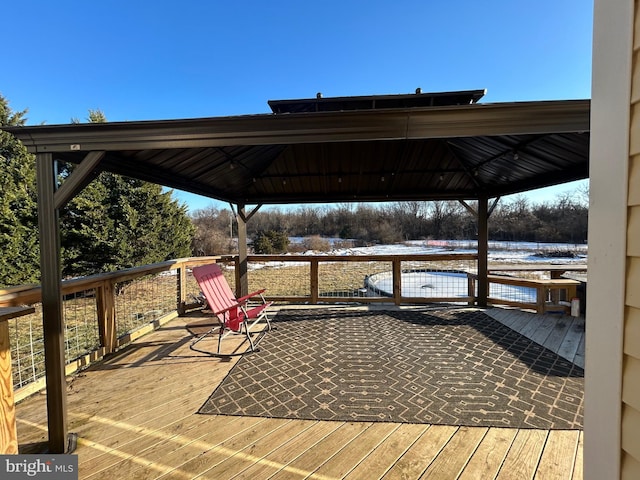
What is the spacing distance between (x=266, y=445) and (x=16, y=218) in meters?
10.0

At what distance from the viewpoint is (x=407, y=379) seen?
272cm

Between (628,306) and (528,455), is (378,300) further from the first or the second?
(628,306)

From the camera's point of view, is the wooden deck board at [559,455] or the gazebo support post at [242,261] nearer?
the wooden deck board at [559,455]

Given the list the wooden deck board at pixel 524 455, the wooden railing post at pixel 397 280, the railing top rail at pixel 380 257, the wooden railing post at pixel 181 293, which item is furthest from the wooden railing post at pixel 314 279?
the wooden deck board at pixel 524 455

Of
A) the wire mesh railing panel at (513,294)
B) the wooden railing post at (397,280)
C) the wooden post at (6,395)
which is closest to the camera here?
the wooden post at (6,395)

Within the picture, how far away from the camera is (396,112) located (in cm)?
197

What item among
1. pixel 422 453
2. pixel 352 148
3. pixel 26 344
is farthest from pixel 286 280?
pixel 422 453

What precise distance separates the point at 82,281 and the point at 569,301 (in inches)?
286

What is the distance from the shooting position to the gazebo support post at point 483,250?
5211 millimetres

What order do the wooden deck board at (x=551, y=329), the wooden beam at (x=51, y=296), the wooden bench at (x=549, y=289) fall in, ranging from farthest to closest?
the wooden bench at (x=549, y=289) < the wooden deck board at (x=551, y=329) < the wooden beam at (x=51, y=296)

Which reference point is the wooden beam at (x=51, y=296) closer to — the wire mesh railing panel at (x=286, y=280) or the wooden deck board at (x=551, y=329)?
the wire mesh railing panel at (x=286, y=280)

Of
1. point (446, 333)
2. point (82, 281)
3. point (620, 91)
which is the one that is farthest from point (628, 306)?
point (82, 281)

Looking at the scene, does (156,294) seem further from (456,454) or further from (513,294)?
(513,294)

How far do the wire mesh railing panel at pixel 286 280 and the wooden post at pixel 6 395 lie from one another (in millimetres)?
4478
